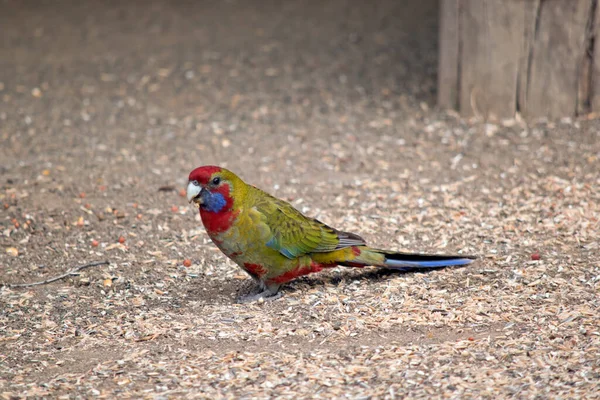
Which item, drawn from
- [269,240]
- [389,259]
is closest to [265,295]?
[269,240]

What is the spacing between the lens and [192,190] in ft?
13.4

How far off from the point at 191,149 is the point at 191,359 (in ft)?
11.0

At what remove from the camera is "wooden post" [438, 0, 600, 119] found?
257 inches

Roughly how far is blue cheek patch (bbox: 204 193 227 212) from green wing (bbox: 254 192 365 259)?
0.23 metres

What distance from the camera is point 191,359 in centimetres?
379

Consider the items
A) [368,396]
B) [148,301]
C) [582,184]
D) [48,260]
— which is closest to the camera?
[368,396]

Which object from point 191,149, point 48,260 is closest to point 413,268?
point 48,260

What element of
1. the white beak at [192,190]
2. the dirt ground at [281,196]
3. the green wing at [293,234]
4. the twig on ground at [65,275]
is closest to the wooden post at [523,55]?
the dirt ground at [281,196]

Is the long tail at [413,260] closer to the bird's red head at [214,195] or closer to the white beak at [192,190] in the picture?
the bird's red head at [214,195]

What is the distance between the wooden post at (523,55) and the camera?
21.4ft

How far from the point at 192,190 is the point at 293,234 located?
0.65 metres

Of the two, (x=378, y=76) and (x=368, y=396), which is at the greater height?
(x=378, y=76)

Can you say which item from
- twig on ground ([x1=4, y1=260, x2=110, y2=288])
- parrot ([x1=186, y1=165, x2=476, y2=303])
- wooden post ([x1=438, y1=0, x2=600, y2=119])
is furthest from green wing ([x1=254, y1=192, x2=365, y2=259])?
wooden post ([x1=438, y1=0, x2=600, y2=119])

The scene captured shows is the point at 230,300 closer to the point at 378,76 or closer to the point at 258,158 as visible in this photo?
the point at 258,158
